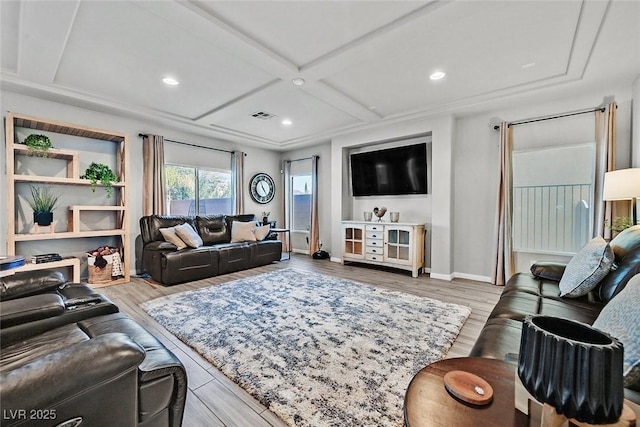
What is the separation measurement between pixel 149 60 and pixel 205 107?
1.33m

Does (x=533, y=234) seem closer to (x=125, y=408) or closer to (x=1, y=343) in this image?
(x=125, y=408)

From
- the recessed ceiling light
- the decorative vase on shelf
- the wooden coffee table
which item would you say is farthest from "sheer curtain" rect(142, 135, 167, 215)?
the wooden coffee table

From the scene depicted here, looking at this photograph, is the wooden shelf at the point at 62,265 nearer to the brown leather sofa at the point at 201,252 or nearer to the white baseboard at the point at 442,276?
the brown leather sofa at the point at 201,252

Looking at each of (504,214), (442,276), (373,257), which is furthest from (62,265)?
(504,214)

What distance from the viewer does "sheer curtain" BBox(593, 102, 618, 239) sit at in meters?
3.18

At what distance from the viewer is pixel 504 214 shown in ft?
12.7

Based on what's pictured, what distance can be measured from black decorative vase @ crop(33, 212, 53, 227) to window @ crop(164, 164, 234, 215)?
1735mm

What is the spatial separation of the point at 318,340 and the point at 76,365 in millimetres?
1718

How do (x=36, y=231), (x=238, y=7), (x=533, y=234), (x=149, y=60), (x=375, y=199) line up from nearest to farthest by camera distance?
(x=238, y=7)
(x=149, y=60)
(x=36, y=231)
(x=533, y=234)
(x=375, y=199)

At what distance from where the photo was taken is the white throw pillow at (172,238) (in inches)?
167

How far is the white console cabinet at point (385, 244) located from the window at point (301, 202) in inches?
63.1

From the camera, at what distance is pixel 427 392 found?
866 millimetres

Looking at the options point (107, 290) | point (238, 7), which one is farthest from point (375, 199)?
point (107, 290)

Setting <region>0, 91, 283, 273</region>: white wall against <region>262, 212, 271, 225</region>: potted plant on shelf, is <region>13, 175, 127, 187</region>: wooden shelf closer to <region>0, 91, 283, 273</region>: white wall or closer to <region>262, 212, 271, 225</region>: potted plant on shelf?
<region>0, 91, 283, 273</region>: white wall
